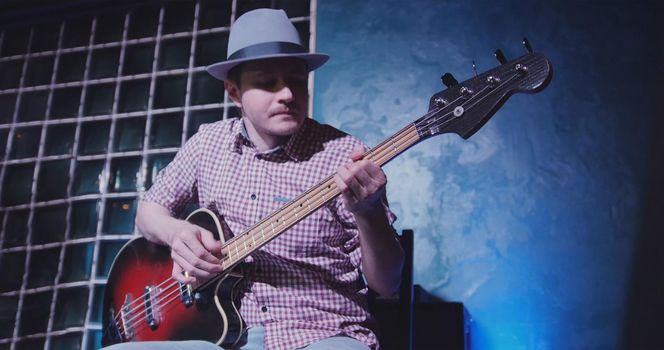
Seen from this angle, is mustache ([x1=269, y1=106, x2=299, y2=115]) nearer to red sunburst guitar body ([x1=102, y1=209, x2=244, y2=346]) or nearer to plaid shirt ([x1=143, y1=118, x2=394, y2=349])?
plaid shirt ([x1=143, y1=118, x2=394, y2=349])

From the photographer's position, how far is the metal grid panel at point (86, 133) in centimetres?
300

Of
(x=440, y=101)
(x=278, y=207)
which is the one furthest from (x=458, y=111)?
(x=278, y=207)

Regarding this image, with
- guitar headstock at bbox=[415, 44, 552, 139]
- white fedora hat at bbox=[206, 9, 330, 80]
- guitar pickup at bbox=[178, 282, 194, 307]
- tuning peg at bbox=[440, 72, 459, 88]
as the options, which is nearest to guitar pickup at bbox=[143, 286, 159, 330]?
guitar pickup at bbox=[178, 282, 194, 307]

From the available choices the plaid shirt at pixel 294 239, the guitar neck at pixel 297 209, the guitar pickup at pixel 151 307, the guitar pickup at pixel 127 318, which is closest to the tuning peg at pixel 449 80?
the guitar neck at pixel 297 209

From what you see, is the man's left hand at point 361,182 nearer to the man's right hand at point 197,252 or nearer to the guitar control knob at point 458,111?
the guitar control knob at point 458,111

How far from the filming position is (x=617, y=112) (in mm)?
2389

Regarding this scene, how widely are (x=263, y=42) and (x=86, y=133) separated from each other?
1901 mm

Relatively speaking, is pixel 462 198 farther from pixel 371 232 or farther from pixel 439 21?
pixel 371 232

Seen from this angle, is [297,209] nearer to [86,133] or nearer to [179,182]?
[179,182]

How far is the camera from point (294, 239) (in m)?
1.66

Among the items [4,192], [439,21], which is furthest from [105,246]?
[439,21]

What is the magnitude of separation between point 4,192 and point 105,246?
2.37 feet

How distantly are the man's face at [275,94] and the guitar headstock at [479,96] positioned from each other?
0.41m

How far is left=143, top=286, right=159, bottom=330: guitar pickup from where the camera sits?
1808 mm
